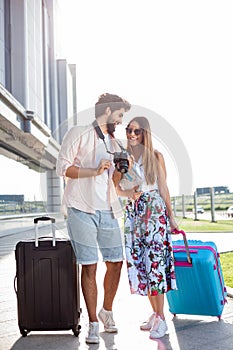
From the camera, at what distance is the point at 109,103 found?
402cm

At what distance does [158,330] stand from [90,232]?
849mm

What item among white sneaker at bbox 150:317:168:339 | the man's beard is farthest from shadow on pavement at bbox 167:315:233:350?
the man's beard

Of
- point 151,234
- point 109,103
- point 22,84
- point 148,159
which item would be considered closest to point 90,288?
point 151,234

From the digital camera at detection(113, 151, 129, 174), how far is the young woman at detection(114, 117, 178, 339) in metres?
0.43

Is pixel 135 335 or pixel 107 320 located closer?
pixel 135 335

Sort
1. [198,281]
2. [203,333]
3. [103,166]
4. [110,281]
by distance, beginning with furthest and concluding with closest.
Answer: [198,281] < [110,281] < [203,333] < [103,166]

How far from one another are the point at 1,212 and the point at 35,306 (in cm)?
1477

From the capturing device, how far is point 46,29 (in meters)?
42.3

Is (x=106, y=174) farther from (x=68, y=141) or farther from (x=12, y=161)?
(x=12, y=161)

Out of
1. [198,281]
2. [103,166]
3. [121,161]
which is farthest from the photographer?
[198,281]

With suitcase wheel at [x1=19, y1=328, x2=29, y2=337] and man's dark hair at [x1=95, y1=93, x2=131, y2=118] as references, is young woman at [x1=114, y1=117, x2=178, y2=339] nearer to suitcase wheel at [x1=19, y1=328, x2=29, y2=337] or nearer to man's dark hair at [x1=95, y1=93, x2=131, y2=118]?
man's dark hair at [x1=95, y1=93, x2=131, y2=118]

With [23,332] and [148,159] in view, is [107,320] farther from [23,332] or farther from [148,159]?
[148,159]

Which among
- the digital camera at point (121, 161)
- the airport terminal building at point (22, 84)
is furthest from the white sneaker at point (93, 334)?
the airport terminal building at point (22, 84)

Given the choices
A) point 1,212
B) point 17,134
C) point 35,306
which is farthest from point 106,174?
point 17,134
